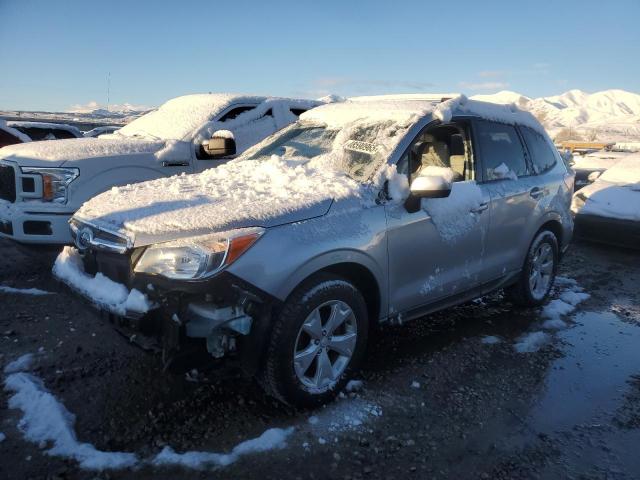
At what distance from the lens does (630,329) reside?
438 centimetres

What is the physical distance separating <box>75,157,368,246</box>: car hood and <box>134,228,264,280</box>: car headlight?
5cm

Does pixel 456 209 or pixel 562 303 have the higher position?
pixel 456 209

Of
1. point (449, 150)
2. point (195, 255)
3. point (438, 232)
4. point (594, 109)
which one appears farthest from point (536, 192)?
point (594, 109)

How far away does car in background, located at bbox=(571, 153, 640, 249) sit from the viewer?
6867mm

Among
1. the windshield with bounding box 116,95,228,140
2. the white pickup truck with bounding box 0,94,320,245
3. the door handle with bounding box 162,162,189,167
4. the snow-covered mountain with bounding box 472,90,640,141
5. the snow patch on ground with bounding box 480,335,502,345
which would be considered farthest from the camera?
the snow-covered mountain with bounding box 472,90,640,141

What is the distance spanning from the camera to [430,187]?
3047mm

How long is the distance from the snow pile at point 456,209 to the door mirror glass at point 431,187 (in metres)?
0.23

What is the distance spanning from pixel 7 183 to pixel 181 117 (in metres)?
2.29

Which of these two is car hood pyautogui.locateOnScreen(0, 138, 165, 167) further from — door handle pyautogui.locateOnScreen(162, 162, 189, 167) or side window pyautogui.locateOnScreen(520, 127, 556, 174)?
side window pyautogui.locateOnScreen(520, 127, 556, 174)

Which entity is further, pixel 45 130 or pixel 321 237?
pixel 45 130

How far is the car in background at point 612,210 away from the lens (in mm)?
6867

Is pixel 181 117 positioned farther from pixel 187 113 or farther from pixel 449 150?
pixel 449 150

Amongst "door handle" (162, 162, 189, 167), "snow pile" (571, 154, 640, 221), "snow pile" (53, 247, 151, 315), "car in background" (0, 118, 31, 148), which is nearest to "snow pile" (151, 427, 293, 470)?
"snow pile" (53, 247, 151, 315)

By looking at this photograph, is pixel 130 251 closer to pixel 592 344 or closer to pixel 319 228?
pixel 319 228
